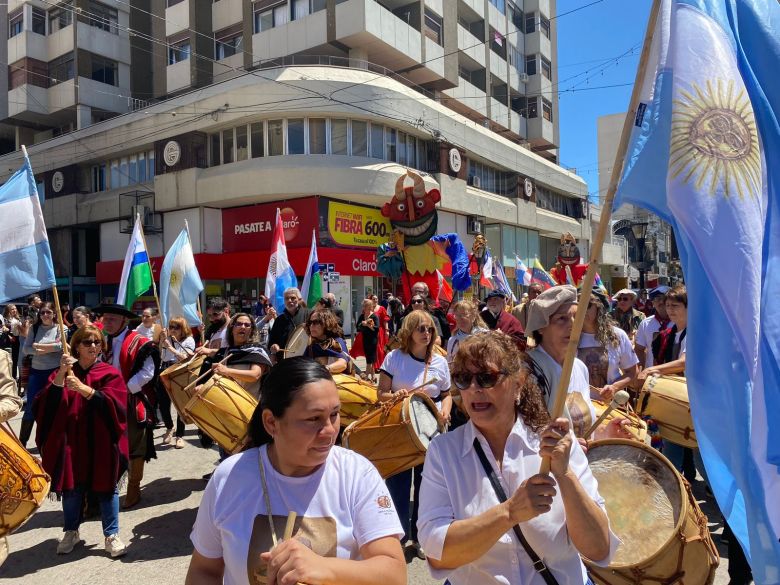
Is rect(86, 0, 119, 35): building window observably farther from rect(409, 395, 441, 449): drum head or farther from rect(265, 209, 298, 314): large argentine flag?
rect(409, 395, 441, 449): drum head

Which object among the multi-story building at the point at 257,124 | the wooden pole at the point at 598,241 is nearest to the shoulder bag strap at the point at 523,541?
→ the wooden pole at the point at 598,241

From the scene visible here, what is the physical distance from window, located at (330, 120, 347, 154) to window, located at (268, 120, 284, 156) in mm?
2033

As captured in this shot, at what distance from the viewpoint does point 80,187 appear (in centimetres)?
3147

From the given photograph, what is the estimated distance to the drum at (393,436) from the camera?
13.9ft

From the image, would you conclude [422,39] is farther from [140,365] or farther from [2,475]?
[2,475]

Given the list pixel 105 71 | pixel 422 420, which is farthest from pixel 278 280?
pixel 105 71

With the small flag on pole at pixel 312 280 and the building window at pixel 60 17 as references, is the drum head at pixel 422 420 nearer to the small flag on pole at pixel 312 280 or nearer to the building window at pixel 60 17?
the small flag on pole at pixel 312 280

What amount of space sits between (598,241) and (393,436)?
106 inches

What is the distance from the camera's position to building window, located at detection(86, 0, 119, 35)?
31.5 meters

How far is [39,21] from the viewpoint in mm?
32969

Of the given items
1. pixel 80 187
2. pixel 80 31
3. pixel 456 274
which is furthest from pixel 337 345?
pixel 80 31

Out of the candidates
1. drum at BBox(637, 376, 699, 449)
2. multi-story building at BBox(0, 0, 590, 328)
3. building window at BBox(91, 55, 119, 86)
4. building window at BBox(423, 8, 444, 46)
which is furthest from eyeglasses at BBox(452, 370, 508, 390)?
building window at BBox(91, 55, 119, 86)

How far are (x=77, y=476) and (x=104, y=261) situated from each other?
2836 cm

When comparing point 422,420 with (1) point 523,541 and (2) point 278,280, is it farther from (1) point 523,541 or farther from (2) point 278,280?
(2) point 278,280
